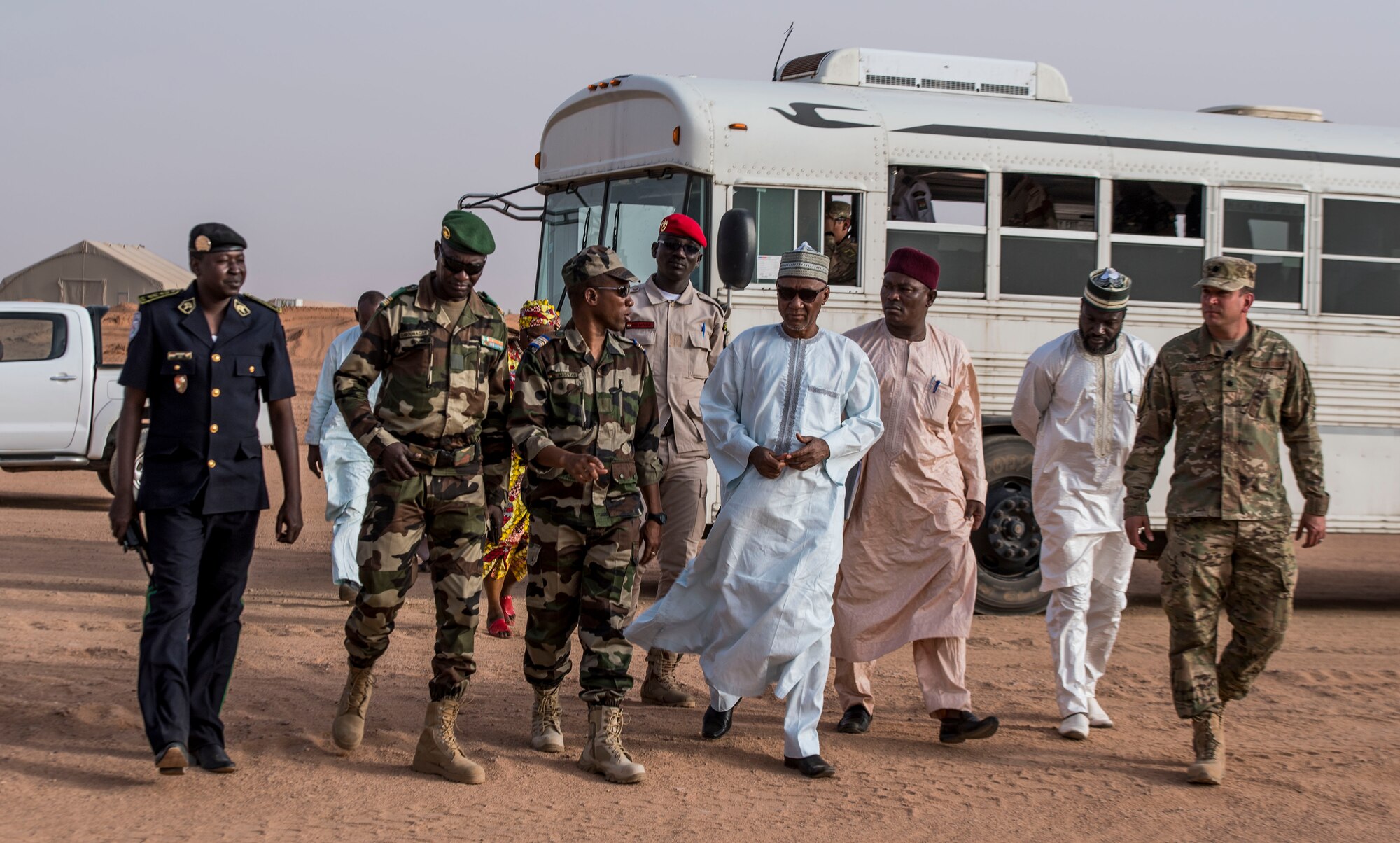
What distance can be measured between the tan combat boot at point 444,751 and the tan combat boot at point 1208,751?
2676 mm

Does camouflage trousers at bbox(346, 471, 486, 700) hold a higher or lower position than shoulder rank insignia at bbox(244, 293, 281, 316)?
lower

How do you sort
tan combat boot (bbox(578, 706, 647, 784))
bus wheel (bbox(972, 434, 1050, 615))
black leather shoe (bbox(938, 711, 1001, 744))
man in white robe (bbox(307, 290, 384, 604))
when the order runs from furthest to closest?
bus wheel (bbox(972, 434, 1050, 615)), man in white robe (bbox(307, 290, 384, 604)), black leather shoe (bbox(938, 711, 1001, 744)), tan combat boot (bbox(578, 706, 647, 784))

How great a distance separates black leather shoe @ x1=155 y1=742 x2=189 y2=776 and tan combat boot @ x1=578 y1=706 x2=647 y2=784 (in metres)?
1.40

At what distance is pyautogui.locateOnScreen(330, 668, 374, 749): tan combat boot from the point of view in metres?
5.27

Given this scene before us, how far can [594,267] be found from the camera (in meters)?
5.27

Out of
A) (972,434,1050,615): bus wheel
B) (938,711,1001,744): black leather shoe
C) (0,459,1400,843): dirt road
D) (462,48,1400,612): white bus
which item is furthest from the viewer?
(972,434,1050,615): bus wheel

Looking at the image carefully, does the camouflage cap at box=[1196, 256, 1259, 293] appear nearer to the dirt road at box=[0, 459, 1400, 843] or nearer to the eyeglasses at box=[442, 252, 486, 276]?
the dirt road at box=[0, 459, 1400, 843]

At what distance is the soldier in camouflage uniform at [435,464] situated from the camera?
199 inches

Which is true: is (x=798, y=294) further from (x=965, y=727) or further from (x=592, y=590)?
(x=965, y=727)

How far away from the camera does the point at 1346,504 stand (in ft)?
31.4

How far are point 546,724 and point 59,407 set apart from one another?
9688 millimetres

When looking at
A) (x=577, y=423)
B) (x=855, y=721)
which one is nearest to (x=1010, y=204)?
(x=855, y=721)

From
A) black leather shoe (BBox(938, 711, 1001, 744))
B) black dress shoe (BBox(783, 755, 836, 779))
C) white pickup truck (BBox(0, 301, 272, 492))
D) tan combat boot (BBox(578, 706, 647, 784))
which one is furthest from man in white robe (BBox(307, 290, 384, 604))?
white pickup truck (BBox(0, 301, 272, 492))

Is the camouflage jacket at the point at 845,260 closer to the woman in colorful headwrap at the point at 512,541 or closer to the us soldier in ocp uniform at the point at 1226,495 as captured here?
the woman in colorful headwrap at the point at 512,541
